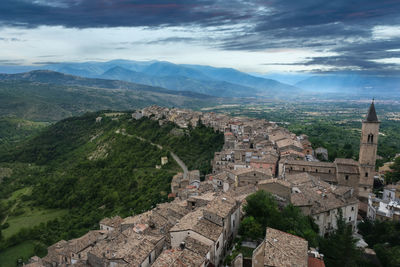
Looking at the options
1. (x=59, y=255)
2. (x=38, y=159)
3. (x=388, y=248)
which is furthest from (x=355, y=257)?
(x=38, y=159)

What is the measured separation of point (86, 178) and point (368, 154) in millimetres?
63167

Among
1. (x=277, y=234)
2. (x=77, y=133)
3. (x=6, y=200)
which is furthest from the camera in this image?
(x=77, y=133)

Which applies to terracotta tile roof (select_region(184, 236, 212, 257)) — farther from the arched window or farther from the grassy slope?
the grassy slope

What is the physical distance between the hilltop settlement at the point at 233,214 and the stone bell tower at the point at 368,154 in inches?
5.1

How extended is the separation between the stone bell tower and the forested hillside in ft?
93.6

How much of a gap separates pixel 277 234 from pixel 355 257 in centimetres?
892

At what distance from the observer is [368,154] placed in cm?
4206

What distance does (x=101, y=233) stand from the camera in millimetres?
39750

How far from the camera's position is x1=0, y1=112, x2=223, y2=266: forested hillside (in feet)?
179

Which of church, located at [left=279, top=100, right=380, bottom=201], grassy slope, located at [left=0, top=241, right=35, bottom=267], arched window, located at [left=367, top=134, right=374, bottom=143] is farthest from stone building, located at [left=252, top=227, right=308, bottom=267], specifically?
grassy slope, located at [left=0, top=241, right=35, bottom=267]

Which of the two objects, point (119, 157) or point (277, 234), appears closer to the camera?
point (277, 234)

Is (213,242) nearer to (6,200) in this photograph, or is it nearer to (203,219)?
(203,219)

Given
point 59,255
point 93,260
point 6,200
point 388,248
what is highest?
point 388,248

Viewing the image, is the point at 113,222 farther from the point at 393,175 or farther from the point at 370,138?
the point at 393,175
